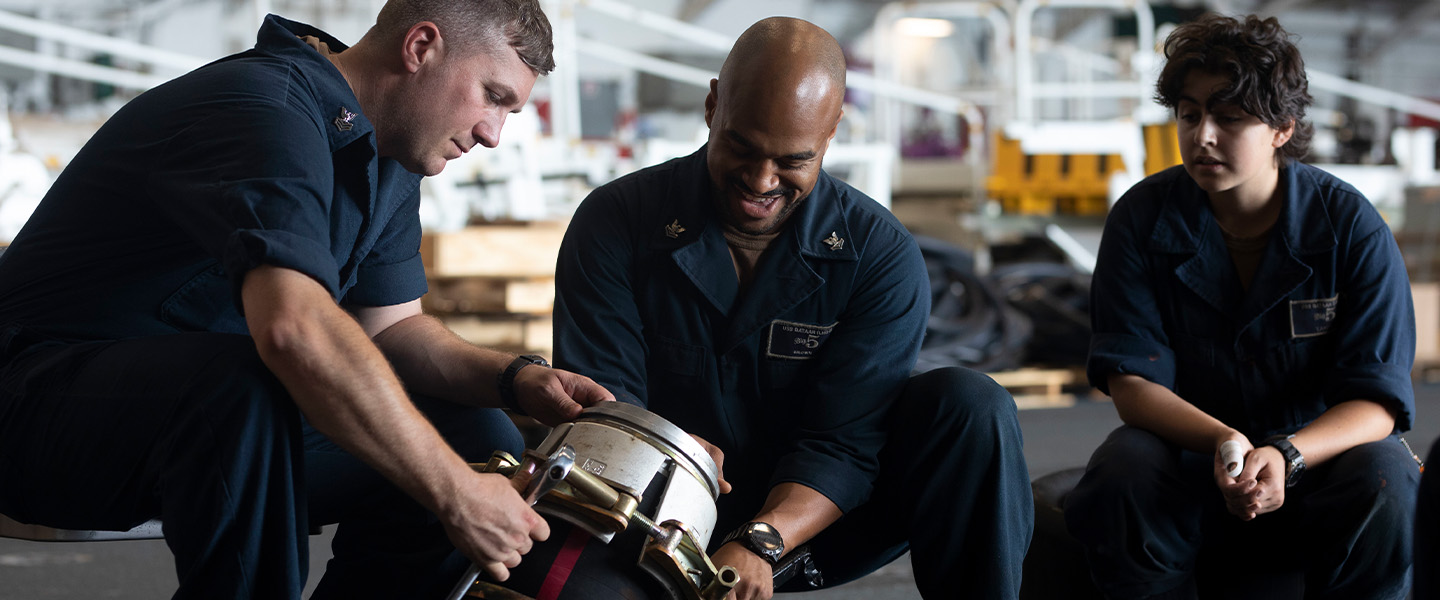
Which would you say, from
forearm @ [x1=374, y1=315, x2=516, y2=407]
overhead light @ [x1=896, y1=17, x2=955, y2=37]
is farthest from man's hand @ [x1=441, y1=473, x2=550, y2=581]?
overhead light @ [x1=896, y1=17, x2=955, y2=37]

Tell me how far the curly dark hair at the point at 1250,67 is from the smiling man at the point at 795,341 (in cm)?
60

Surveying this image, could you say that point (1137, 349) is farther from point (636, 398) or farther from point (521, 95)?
point (521, 95)

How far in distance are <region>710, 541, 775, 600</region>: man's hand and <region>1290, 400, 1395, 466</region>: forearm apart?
0.88 meters

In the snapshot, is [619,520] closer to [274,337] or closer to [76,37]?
[274,337]

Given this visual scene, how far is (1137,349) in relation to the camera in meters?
2.01

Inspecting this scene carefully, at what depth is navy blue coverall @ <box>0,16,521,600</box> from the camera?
1.33 metres

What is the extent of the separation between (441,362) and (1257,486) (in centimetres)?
127

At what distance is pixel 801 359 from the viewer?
1.83 meters

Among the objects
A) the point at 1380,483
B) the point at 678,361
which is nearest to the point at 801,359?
the point at 678,361

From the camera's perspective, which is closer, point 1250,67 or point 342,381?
point 342,381

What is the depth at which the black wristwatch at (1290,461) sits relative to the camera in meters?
1.77

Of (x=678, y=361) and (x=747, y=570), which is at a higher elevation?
(x=678, y=361)

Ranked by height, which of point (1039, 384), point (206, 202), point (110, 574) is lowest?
point (1039, 384)

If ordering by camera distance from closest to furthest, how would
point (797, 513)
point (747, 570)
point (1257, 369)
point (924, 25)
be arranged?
point (747, 570), point (797, 513), point (1257, 369), point (924, 25)
